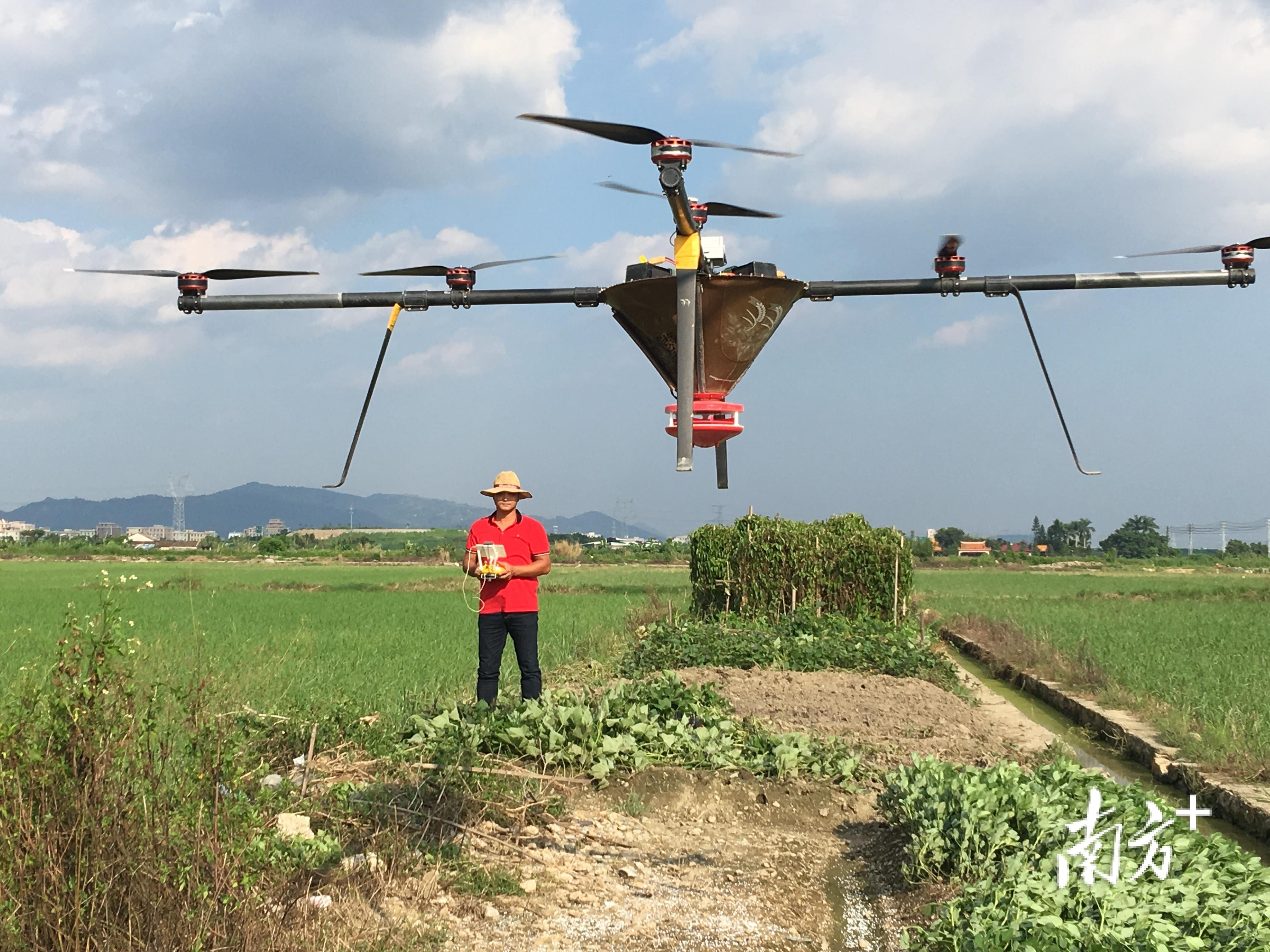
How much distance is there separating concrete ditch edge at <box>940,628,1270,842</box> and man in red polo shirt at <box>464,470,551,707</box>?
5638 millimetres

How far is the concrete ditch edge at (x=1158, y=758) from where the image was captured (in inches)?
330

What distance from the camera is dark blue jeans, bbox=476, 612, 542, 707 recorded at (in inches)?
318

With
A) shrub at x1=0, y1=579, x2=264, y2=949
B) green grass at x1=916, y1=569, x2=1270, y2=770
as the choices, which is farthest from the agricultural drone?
green grass at x1=916, y1=569, x2=1270, y2=770

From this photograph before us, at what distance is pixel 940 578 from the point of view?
4472 centimetres

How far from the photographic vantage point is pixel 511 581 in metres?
8.11

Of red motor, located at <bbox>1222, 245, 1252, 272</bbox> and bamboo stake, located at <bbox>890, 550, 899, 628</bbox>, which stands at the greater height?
red motor, located at <bbox>1222, 245, 1252, 272</bbox>

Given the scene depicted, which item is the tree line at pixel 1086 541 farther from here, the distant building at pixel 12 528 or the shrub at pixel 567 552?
the distant building at pixel 12 528

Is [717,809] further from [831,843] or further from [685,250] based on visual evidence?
[685,250]

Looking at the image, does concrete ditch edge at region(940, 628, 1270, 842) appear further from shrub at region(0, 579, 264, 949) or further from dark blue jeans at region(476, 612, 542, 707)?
shrub at region(0, 579, 264, 949)

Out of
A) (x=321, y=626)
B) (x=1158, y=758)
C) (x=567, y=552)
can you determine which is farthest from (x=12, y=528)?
(x=1158, y=758)

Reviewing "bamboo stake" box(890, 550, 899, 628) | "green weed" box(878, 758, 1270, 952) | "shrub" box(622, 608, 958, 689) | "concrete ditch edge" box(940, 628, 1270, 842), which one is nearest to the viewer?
"green weed" box(878, 758, 1270, 952)

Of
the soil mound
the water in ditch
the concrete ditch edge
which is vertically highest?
the soil mound

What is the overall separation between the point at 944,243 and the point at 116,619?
3730 millimetres

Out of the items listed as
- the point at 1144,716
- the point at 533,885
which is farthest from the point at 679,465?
the point at 1144,716
